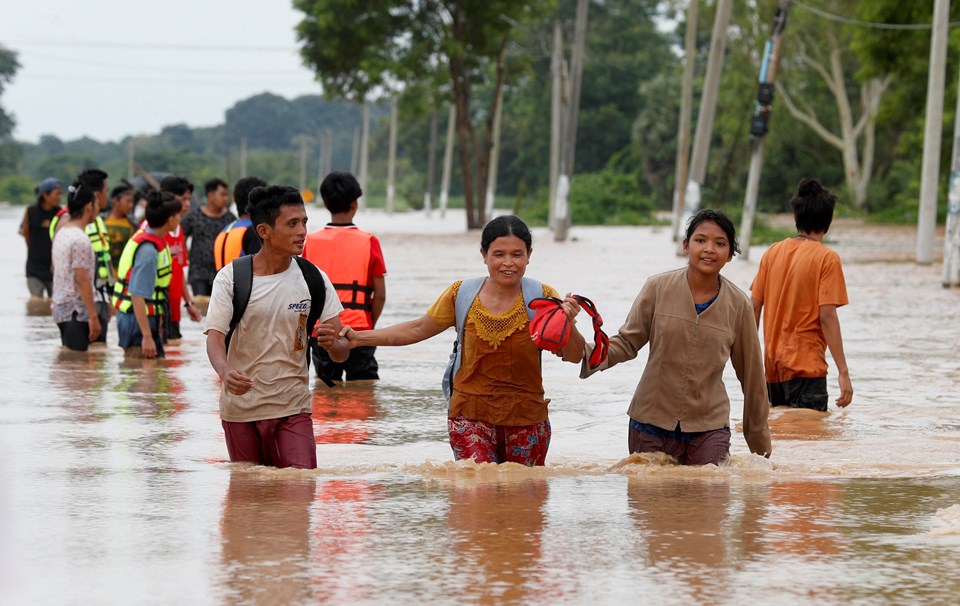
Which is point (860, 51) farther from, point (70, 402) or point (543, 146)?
point (543, 146)

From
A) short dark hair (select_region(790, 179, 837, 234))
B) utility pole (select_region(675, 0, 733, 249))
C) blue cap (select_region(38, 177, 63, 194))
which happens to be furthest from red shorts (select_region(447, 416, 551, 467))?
Answer: utility pole (select_region(675, 0, 733, 249))

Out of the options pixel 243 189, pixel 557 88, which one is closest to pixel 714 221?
pixel 243 189

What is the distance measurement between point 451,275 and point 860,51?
14.5 meters

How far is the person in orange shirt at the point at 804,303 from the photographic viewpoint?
8594 millimetres

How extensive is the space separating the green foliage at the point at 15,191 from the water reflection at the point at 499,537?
9456cm

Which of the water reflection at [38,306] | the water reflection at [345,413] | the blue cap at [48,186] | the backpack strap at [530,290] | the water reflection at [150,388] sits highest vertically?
the blue cap at [48,186]

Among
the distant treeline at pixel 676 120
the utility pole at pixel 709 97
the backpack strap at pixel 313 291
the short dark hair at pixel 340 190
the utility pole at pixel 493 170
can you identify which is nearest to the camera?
the backpack strap at pixel 313 291

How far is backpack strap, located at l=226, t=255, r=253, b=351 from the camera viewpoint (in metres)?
6.49

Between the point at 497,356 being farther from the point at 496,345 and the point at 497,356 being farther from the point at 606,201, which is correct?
the point at 606,201

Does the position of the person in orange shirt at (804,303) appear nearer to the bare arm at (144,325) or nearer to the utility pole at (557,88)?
the bare arm at (144,325)

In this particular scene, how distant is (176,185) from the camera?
13.6m

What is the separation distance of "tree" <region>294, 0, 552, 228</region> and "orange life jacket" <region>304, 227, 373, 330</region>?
3578cm

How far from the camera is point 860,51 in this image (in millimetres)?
35000

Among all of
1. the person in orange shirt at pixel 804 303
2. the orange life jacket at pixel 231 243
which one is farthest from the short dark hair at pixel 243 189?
the person in orange shirt at pixel 804 303
